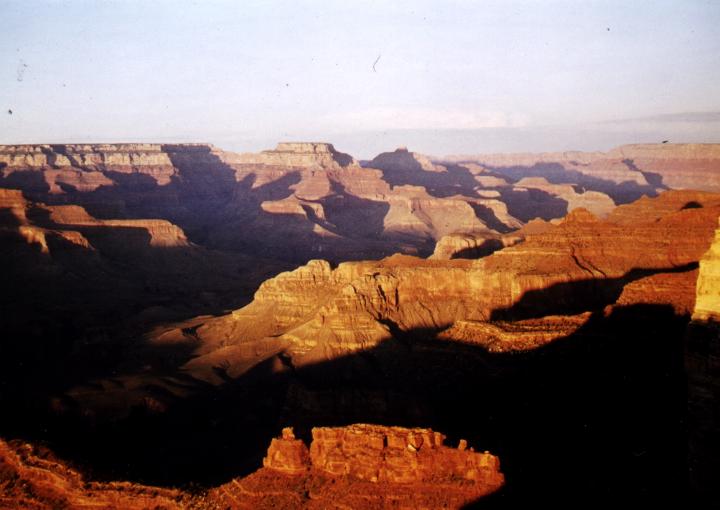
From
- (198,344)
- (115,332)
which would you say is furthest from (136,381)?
(115,332)

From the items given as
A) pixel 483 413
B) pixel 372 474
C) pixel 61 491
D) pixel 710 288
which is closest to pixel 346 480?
pixel 372 474

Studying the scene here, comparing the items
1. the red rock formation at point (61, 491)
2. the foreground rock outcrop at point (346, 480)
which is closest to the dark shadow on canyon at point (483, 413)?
the foreground rock outcrop at point (346, 480)

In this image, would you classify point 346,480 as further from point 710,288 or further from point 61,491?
point 710,288

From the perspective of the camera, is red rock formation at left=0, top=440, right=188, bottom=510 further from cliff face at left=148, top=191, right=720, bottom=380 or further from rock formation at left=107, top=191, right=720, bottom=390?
cliff face at left=148, top=191, right=720, bottom=380

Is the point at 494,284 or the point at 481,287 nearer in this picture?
the point at 494,284

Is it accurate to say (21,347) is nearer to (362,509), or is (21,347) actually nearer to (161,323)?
(161,323)

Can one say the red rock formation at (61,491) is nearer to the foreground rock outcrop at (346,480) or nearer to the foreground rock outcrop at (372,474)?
→ the foreground rock outcrop at (346,480)
